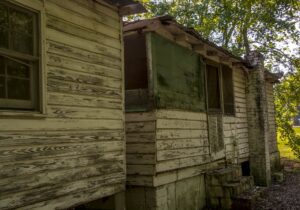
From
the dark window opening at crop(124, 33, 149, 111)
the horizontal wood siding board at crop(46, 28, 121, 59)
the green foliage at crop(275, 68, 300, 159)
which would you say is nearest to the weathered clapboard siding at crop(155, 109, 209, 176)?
the dark window opening at crop(124, 33, 149, 111)

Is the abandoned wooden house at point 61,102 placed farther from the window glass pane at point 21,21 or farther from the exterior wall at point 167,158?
the exterior wall at point 167,158

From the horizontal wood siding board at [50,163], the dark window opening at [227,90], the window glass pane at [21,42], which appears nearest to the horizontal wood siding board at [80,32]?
the window glass pane at [21,42]

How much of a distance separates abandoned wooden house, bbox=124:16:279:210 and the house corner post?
0.35 m

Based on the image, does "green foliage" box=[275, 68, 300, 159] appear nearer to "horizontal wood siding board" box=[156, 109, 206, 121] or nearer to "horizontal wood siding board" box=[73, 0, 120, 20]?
"horizontal wood siding board" box=[156, 109, 206, 121]

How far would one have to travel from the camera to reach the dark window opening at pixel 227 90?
10980mm

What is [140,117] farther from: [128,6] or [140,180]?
[128,6]

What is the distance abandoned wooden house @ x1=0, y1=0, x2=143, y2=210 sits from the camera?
4.16 m

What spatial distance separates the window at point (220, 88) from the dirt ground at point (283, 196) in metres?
2.76

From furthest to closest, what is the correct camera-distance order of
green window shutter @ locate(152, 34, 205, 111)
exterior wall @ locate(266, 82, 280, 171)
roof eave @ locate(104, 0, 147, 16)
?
exterior wall @ locate(266, 82, 280, 171) < green window shutter @ locate(152, 34, 205, 111) < roof eave @ locate(104, 0, 147, 16)

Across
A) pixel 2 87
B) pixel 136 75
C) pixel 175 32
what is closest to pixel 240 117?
pixel 175 32

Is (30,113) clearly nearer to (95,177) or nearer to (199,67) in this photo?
(95,177)

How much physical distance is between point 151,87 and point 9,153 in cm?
353

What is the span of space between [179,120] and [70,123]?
3.49 metres

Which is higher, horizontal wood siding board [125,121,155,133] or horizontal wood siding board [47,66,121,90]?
horizontal wood siding board [47,66,121,90]
